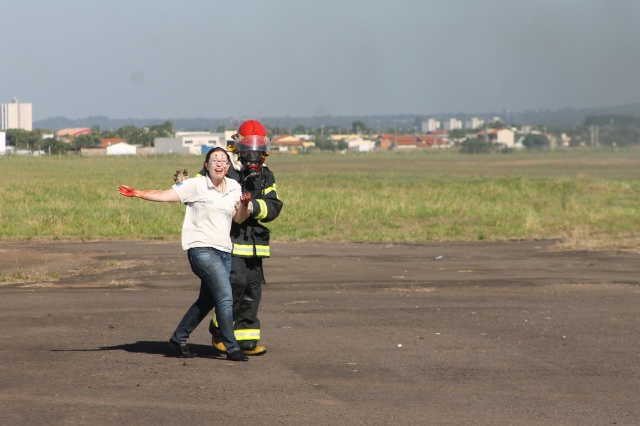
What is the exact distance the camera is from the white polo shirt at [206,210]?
8164mm

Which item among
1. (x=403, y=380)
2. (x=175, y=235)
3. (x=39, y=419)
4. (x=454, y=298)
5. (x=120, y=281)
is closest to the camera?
(x=39, y=419)

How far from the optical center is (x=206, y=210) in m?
8.20

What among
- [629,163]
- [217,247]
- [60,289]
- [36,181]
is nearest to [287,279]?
[60,289]

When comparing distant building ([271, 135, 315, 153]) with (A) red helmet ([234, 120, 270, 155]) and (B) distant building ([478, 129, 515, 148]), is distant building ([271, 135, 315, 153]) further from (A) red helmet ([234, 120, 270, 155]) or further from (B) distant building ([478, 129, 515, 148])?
(A) red helmet ([234, 120, 270, 155])

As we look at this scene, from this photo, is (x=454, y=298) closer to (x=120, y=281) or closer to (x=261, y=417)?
(x=120, y=281)

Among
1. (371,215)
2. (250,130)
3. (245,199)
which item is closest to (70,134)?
(371,215)

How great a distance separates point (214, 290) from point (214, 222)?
1.73 ft

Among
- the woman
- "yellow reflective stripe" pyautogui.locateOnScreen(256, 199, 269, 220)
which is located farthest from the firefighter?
the woman

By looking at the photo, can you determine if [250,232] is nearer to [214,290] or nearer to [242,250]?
[242,250]

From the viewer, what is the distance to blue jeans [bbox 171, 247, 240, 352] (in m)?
8.19

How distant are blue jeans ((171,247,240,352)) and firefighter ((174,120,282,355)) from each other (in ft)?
0.75

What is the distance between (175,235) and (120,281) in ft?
28.9

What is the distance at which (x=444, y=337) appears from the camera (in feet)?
32.5

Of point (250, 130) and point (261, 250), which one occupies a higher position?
point (250, 130)
